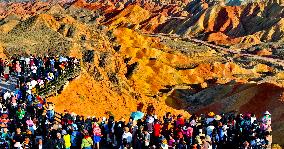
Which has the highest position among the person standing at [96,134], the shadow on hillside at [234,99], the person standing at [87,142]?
the shadow on hillside at [234,99]

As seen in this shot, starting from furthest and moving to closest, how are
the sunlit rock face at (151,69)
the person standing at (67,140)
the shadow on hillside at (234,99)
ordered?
the shadow on hillside at (234,99), the sunlit rock face at (151,69), the person standing at (67,140)

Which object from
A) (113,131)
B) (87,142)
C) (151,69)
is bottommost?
(87,142)

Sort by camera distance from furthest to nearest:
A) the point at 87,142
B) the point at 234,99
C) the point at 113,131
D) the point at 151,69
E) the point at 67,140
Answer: the point at 151,69
the point at 234,99
the point at 113,131
the point at 67,140
the point at 87,142

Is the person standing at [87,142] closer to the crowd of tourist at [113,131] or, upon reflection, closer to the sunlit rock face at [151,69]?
the crowd of tourist at [113,131]

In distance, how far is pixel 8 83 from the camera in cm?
3275

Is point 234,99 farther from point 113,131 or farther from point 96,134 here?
point 96,134

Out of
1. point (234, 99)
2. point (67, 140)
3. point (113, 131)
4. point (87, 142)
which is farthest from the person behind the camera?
point (234, 99)

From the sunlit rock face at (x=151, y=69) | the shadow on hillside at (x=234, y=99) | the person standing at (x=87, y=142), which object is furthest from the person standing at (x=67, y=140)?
the shadow on hillside at (x=234, y=99)

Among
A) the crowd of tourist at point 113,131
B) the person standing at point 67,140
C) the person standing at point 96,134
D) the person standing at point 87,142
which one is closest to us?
the person standing at point 87,142

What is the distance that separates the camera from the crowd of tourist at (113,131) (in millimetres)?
20906

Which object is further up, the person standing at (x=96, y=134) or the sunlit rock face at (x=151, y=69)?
the sunlit rock face at (x=151, y=69)

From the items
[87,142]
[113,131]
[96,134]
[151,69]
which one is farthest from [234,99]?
[87,142]

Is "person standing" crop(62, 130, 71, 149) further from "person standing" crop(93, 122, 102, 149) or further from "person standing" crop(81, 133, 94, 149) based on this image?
"person standing" crop(93, 122, 102, 149)

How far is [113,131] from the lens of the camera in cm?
2264
